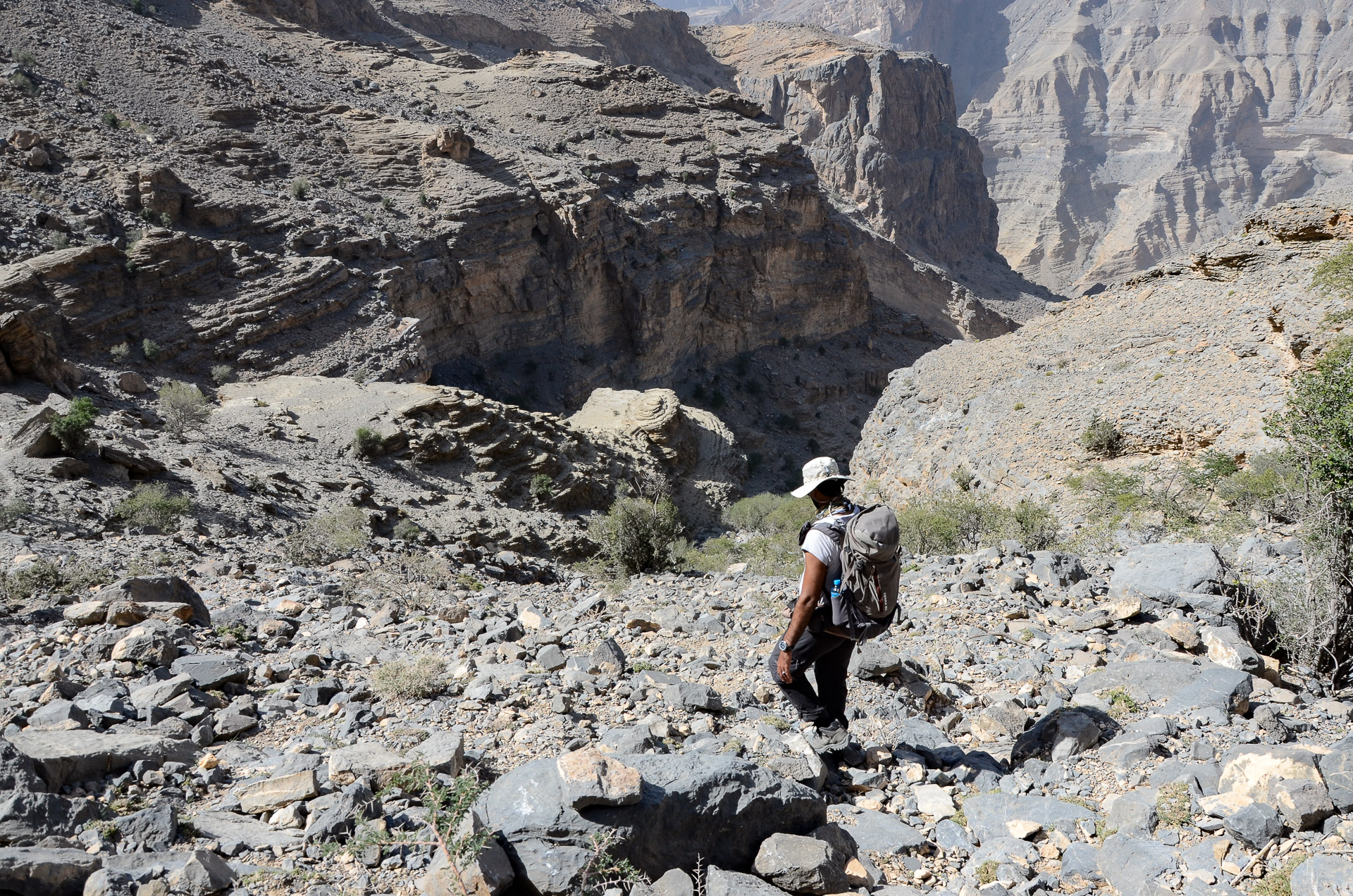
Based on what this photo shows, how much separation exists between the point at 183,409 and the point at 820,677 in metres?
15.3

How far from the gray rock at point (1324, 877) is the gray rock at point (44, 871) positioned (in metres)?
4.10

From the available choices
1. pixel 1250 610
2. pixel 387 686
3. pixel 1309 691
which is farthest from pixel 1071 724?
pixel 387 686

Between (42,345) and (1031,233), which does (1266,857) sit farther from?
(1031,233)

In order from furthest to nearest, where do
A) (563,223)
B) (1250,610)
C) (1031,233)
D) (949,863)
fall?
(1031,233) → (563,223) → (1250,610) → (949,863)

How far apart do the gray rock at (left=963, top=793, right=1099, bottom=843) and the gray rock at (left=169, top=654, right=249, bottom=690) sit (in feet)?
14.1

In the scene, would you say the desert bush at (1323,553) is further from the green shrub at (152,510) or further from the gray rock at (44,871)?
the green shrub at (152,510)

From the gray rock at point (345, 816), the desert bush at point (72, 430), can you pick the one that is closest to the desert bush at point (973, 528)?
the gray rock at point (345, 816)

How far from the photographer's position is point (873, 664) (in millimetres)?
5129

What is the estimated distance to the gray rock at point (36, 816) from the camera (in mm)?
2781

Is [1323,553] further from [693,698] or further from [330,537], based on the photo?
[330,537]

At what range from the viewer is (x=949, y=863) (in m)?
3.44

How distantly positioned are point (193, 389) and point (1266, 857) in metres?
18.5

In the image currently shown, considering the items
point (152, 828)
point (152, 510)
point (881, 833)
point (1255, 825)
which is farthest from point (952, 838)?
point (152, 510)

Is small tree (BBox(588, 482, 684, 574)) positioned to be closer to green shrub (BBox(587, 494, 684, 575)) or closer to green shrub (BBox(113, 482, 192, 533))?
green shrub (BBox(587, 494, 684, 575))
